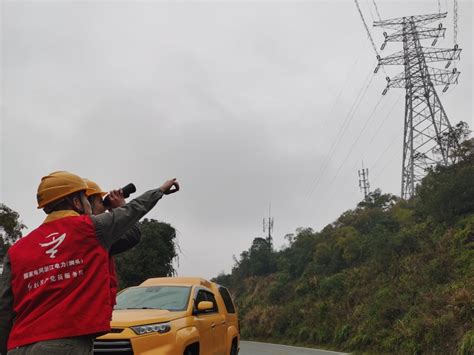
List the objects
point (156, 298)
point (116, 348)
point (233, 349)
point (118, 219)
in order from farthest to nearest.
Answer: point (233, 349), point (156, 298), point (116, 348), point (118, 219)

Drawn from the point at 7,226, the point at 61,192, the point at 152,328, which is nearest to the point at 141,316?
the point at 152,328

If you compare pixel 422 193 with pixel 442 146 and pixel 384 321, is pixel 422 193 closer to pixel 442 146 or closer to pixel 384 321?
pixel 442 146

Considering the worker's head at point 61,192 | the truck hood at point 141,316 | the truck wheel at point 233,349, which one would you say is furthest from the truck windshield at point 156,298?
the worker's head at point 61,192

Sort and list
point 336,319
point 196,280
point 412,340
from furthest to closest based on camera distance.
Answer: point 336,319 → point 412,340 → point 196,280

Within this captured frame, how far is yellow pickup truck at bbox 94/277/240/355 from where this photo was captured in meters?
5.96

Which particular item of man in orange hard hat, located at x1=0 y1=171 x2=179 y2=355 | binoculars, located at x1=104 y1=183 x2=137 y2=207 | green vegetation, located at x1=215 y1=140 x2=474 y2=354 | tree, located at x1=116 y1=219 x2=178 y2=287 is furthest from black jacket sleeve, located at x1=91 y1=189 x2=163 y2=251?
tree, located at x1=116 y1=219 x2=178 y2=287

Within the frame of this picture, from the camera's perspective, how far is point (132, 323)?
6129 mm

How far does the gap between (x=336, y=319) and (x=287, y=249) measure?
22221mm

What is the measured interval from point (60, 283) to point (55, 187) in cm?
55

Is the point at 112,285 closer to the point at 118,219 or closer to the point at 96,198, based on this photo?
the point at 118,219

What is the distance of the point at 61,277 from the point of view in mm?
2537

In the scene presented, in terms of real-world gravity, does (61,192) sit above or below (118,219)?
above

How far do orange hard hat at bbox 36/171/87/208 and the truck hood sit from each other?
12.4 ft

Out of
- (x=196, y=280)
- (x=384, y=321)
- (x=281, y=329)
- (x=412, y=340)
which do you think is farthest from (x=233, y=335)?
(x=281, y=329)
